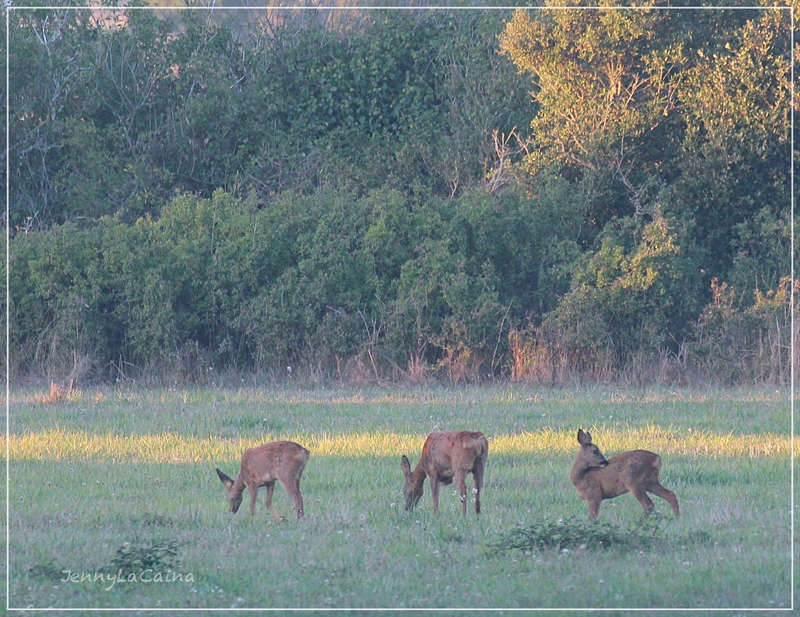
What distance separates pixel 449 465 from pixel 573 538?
4.73 feet

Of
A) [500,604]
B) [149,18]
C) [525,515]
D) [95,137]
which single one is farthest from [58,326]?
[500,604]

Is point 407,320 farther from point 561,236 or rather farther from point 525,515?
point 525,515

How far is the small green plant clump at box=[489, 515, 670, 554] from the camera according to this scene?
22.9 ft

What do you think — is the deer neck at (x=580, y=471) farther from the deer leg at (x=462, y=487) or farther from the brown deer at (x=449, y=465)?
the deer leg at (x=462, y=487)

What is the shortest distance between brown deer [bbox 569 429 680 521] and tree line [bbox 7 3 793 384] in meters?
9.25

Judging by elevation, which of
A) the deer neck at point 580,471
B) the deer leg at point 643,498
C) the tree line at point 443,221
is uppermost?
the tree line at point 443,221

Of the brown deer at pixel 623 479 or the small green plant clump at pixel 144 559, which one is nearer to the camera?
the small green plant clump at pixel 144 559

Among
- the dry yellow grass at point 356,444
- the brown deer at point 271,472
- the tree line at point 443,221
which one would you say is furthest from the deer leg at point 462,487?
the tree line at point 443,221

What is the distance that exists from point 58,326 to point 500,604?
1385cm

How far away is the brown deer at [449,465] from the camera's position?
8062 mm

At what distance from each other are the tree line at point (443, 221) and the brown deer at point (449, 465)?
9.07 meters

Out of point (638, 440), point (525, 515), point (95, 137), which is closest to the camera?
point (525, 515)

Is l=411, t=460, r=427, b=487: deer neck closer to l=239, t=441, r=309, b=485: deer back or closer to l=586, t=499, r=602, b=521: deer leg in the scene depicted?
l=239, t=441, r=309, b=485: deer back

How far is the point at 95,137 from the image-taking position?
22156 mm
